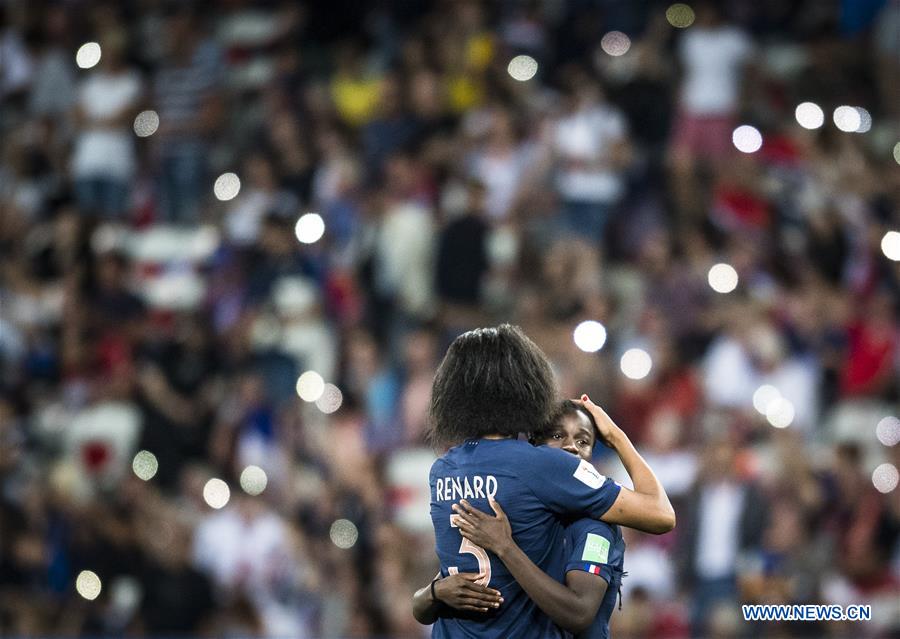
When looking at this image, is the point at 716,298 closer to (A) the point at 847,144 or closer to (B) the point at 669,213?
(B) the point at 669,213

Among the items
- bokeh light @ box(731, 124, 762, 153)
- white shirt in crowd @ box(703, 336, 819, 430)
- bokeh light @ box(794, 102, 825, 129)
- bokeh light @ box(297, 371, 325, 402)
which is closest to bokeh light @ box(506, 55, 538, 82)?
bokeh light @ box(731, 124, 762, 153)

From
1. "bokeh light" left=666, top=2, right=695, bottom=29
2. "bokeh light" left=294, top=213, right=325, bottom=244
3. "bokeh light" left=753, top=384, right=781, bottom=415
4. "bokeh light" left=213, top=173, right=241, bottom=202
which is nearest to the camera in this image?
"bokeh light" left=753, top=384, right=781, bottom=415

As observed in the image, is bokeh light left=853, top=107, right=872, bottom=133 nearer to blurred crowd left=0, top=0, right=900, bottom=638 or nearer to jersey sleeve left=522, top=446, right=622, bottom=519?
blurred crowd left=0, top=0, right=900, bottom=638

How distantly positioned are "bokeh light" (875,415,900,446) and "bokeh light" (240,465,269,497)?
14.6 ft

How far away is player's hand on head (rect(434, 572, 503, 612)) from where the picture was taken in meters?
3.77

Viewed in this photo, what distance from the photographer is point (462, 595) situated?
380 centimetres

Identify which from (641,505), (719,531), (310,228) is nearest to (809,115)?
(719,531)

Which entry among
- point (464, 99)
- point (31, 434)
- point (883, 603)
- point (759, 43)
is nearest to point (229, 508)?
point (31, 434)

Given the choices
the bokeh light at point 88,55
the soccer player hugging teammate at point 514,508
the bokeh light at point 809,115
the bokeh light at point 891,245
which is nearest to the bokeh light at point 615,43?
the bokeh light at point 809,115

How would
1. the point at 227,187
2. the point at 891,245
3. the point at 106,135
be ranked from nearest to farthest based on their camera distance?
the point at 891,245
the point at 227,187
the point at 106,135

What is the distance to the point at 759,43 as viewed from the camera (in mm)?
10961

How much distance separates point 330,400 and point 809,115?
13.8ft

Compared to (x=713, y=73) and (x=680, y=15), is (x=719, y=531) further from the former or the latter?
(x=680, y=15)

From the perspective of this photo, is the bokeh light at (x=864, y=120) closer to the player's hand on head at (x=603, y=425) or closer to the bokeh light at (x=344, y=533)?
the bokeh light at (x=344, y=533)
